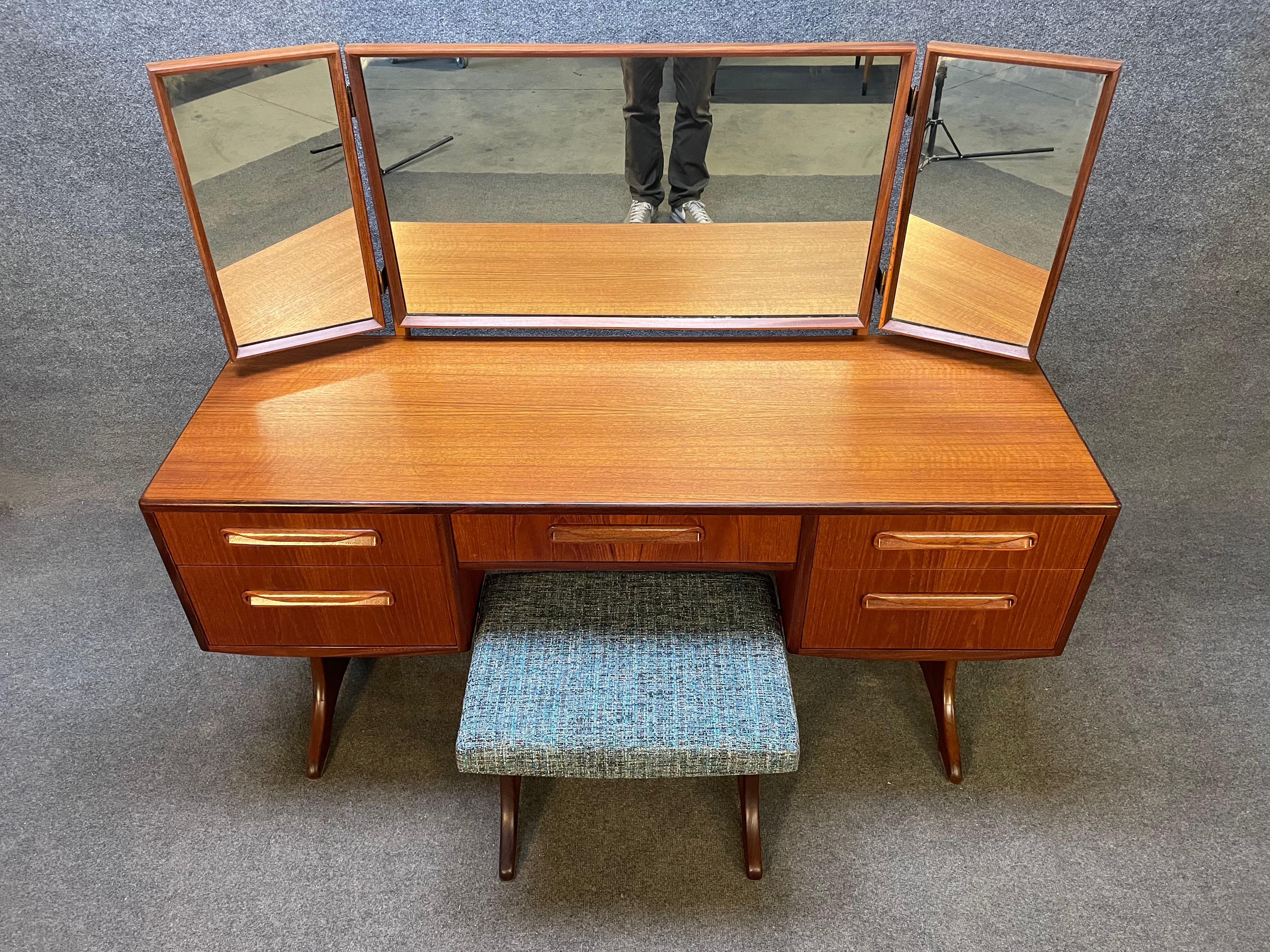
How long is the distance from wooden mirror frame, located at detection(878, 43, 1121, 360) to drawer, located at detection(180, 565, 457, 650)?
67cm

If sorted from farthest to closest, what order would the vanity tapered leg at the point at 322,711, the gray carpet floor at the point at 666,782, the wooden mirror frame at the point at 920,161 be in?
the vanity tapered leg at the point at 322,711
the gray carpet floor at the point at 666,782
the wooden mirror frame at the point at 920,161

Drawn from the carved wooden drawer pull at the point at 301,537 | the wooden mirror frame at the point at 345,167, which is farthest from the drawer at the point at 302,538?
the wooden mirror frame at the point at 345,167

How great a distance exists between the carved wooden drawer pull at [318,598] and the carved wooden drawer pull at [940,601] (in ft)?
1.85

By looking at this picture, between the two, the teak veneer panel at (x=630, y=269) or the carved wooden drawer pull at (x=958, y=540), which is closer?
the carved wooden drawer pull at (x=958, y=540)

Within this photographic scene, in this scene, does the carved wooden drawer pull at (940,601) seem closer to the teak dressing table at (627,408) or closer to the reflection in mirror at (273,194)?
the teak dressing table at (627,408)

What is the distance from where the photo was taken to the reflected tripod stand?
1085 mm

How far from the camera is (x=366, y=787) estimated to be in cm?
131

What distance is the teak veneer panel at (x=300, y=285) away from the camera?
118 centimetres

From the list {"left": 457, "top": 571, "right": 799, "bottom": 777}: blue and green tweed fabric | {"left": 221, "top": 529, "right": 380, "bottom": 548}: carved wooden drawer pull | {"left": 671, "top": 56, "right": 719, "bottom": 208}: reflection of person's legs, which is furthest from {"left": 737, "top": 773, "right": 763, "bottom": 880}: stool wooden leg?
{"left": 671, "top": 56, "right": 719, "bottom": 208}: reflection of person's legs

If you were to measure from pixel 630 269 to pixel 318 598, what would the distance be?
0.56 m

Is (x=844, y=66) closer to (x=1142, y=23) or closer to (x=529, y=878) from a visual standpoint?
(x=1142, y=23)

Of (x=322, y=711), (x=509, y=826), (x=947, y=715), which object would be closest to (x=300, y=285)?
(x=322, y=711)

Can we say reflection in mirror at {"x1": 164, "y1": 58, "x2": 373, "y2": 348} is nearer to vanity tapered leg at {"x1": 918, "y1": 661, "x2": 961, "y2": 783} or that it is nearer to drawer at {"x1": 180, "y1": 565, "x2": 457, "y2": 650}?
drawer at {"x1": 180, "y1": 565, "x2": 457, "y2": 650}

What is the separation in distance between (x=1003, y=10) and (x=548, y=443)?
0.76m
